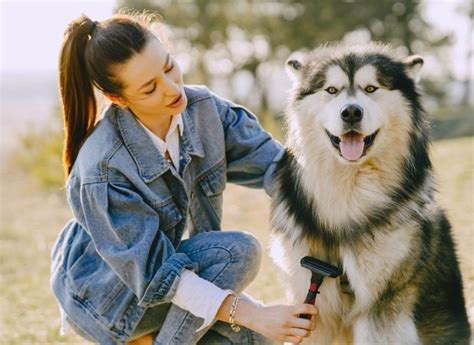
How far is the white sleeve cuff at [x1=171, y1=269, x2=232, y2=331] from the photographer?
2.30 metres

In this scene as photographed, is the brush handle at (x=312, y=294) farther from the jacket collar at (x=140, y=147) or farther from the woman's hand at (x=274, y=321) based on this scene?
the jacket collar at (x=140, y=147)

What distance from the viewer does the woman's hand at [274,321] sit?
7.51 ft

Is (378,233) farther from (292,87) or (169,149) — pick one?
(169,149)

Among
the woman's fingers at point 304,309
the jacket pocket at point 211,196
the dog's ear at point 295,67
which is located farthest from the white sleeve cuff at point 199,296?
the dog's ear at point 295,67

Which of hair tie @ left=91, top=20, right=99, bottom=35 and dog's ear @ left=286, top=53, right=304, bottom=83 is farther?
dog's ear @ left=286, top=53, right=304, bottom=83

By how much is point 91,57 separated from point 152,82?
0.79 feet

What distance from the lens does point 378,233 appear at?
2.46m

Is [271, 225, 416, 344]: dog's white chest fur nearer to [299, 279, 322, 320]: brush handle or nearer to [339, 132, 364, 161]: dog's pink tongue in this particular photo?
[299, 279, 322, 320]: brush handle

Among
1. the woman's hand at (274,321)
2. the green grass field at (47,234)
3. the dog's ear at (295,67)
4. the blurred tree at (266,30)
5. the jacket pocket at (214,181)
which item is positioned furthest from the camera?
the blurred tree at (266,30)

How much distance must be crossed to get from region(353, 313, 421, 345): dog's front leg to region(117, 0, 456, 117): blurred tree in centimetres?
1679

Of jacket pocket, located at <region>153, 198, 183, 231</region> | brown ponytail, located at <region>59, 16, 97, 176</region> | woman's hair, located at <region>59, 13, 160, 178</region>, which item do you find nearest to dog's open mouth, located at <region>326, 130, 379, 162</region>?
jacket pocket, located at <region>153, 198, 183, 231</region>

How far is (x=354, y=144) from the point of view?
2395 mm

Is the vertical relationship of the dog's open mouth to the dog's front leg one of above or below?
above

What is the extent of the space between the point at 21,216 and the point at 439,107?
16.5m
